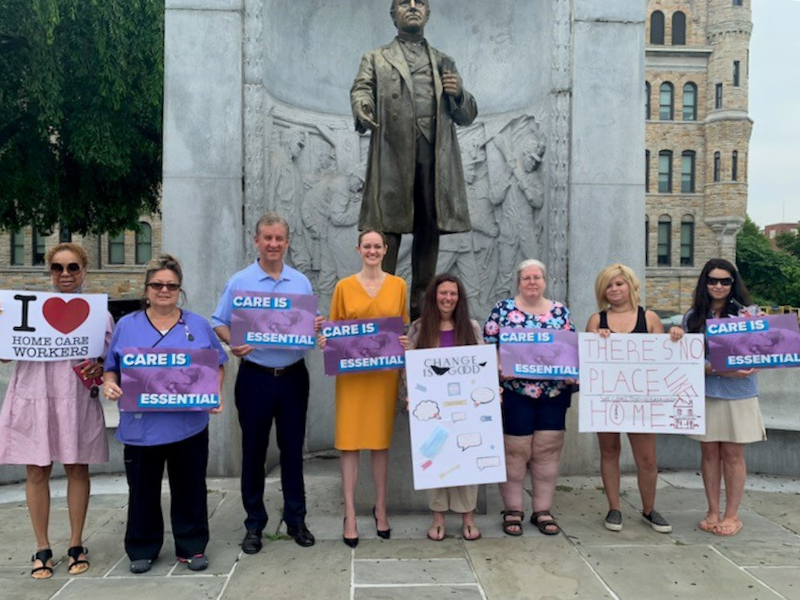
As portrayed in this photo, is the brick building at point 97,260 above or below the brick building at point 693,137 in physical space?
below

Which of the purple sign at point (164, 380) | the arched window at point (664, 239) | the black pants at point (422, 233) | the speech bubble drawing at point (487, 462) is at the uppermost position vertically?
the arched window at point (664, 239)

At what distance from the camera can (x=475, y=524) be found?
4.93m

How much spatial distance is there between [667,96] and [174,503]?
47289 millimetres

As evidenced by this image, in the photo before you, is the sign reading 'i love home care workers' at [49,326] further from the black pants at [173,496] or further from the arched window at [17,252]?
the arched window at [17,252]

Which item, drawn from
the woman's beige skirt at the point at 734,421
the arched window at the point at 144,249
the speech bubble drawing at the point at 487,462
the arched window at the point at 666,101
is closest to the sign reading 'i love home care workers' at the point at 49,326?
the speech bubble drawing at the point at 487,462

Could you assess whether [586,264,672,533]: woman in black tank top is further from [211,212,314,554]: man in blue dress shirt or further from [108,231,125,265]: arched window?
[108,231,125,265]: arched window

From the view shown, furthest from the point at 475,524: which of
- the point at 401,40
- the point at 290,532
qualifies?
the point at 401,40

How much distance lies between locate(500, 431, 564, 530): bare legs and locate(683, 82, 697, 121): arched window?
45703mm

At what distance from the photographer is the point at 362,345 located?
4438mm

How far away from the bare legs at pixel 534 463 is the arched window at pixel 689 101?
45.7 m

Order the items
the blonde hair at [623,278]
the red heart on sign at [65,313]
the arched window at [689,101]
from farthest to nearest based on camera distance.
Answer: the arched window at [689,101], the blonde hair at [623,278], the red heart on sign at [65,313]

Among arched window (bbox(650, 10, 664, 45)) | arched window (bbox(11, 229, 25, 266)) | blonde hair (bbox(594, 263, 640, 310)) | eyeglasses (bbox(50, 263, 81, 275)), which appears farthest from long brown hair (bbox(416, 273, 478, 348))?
arched window (bbox(650, 10, 664, 45))

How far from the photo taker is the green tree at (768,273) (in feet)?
144

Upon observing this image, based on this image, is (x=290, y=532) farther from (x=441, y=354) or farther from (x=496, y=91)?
(x=496, y=91)
